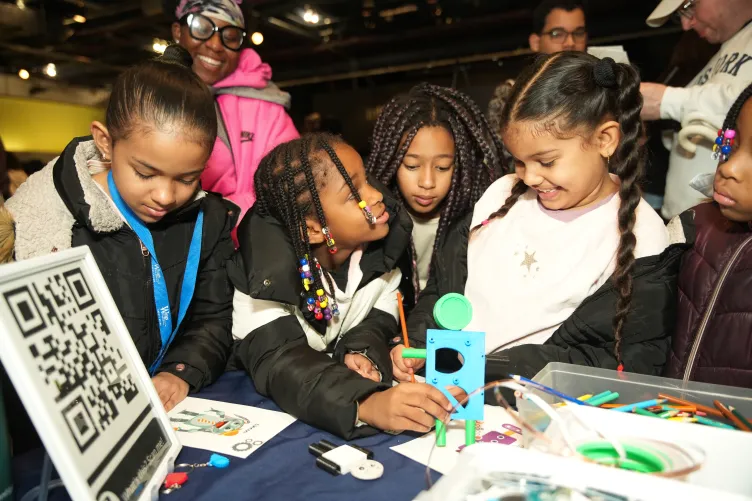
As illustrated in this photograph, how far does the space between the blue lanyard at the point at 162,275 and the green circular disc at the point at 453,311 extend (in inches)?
28.5

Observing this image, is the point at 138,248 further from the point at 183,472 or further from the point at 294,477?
the point at 294,477

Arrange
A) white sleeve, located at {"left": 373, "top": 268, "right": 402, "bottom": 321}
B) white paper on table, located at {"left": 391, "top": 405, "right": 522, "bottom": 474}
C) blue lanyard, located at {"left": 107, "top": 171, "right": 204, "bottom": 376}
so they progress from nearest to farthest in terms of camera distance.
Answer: white paper on table, located at {"left": 391, "top": 405, "right": 522, "bottom": 474}
blue lanyard, located at {"left": 107, "top": 171, "right": 204, "bottom": 376}
white sleeve, located at {"left": 373, "top": 268, "right": 402, "bottom": 321}

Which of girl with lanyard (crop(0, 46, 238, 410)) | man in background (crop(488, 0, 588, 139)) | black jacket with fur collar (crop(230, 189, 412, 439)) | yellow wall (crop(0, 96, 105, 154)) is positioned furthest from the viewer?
yellow wall (crop(0, 96, 105, 154))

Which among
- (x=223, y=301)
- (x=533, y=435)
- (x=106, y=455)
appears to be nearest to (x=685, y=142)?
(x=533, y=435)

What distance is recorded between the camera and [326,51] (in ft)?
22.7

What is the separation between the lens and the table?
867mm

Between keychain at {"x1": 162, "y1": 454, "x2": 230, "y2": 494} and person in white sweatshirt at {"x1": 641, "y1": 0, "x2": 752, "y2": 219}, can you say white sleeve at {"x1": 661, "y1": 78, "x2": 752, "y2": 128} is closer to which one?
person in white sweatshirt at {"x1": 641, "y1": 0, "x2": 752, "y2": 219}

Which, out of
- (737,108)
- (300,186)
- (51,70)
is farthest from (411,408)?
(51,70)

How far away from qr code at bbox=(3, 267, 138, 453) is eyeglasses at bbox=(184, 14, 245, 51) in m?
1.38

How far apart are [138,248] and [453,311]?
2.60 feet

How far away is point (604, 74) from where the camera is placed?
126 cm

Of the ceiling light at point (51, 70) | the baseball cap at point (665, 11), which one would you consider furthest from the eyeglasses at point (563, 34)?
the ceiling light at point (51, 70)

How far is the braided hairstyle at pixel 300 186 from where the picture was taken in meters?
1.42

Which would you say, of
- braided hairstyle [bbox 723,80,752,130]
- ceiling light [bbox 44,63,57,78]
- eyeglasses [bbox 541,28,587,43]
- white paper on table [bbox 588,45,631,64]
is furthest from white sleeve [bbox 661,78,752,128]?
ceiling light [bbox 44,63,57,78]
